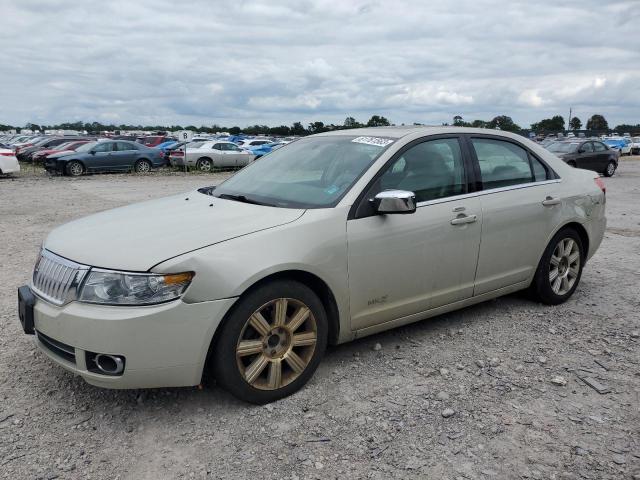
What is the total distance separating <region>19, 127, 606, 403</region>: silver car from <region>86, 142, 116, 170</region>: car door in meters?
20.1

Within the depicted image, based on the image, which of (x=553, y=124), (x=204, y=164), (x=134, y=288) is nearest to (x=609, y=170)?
(x=204, y=164)

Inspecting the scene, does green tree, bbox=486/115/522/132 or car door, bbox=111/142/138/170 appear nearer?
green tree, bbox=486/115/522/132

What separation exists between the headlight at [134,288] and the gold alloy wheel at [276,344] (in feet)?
1.55

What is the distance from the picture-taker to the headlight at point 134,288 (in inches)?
115

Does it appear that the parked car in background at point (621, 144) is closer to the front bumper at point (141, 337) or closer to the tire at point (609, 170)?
the tire at point (609, 170)

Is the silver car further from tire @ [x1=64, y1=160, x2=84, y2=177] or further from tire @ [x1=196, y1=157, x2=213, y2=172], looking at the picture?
tire @ [x1=196, y1=157, x2=213, y2=172]

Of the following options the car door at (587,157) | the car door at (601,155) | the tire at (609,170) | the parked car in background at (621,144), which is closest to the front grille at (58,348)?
the car door at (587,157)

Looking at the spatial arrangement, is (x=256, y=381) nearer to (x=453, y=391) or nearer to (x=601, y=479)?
(x=453, y=391)

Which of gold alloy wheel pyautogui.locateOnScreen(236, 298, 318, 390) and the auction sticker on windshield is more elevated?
the auction sticker on windshield

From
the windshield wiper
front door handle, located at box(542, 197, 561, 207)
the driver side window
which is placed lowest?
front door handle, located at box(542, 197, 561, 207)

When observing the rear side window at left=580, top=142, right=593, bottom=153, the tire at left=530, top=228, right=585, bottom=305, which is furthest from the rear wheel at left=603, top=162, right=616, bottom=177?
the tire at left=530, top=228, right=585, bottom=305

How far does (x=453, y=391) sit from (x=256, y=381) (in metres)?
1.25

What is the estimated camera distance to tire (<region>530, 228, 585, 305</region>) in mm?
4938

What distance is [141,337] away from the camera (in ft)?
9.45
